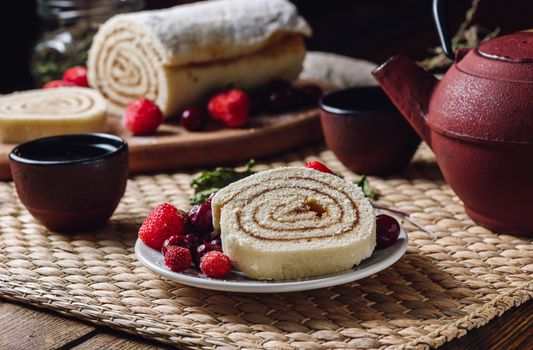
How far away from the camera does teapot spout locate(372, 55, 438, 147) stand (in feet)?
5.31

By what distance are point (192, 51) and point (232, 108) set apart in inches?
7.8

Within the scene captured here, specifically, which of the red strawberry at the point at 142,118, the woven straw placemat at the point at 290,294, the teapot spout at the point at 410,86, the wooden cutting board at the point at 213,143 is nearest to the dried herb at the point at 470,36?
the wooden cutting board at the point at 213,143

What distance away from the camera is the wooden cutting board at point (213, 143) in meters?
2.02

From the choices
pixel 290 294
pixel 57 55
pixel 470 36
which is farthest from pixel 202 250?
pixel 57 55

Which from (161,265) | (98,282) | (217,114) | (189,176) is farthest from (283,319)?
(217,114)

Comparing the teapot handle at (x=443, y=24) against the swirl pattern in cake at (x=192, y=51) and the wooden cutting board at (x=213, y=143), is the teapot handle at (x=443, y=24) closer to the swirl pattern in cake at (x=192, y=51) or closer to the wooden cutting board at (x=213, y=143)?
the wooden cutting board at (x=213, y=143)

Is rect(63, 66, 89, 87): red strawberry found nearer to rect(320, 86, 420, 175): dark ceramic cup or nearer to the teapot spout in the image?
rect(320, 86, 420, 175): dark ceramic cup

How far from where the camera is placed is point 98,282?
140 cm

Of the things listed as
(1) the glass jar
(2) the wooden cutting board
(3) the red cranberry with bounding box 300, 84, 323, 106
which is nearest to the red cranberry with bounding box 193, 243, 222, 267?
(2) the wooden cutting board

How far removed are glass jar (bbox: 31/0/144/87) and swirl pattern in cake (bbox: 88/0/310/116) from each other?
25cm

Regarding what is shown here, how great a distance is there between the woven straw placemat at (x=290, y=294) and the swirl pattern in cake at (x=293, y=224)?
0.24 ft

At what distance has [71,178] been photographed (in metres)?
1.54

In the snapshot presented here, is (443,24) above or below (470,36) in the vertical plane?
above

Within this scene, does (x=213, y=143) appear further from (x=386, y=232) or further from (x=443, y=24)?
(x=386, y=232)
